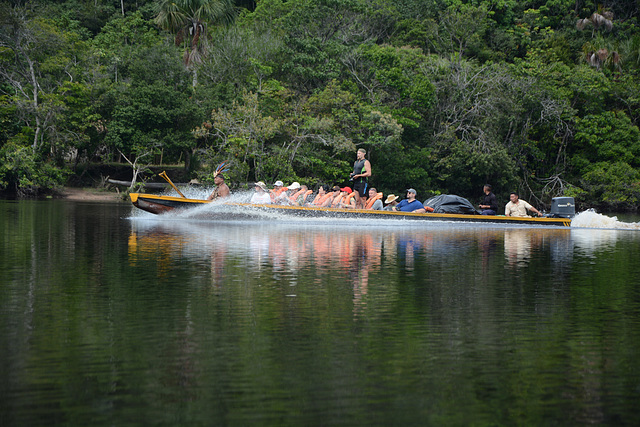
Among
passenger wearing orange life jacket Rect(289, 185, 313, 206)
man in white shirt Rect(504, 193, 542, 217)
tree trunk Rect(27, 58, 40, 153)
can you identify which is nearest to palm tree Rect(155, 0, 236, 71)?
tree trunk Rect(27, 58, 40, 153)

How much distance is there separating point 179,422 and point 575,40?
46.1 m

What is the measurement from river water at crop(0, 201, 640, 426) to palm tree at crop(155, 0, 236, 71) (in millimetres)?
30351

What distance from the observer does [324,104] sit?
34906mm

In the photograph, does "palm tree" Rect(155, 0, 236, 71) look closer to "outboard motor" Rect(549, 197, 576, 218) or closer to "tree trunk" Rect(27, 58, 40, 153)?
"tree trunk" Rect(27, 58, 40, 153)

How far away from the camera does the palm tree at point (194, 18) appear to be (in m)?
40.4

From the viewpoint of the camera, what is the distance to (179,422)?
162 inches

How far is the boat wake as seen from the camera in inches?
830

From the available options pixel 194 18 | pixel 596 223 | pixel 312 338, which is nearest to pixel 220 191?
pixel 596 223

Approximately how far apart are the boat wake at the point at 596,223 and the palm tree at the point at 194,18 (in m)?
25.8

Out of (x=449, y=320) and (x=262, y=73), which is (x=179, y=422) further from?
(x=262, y=73)

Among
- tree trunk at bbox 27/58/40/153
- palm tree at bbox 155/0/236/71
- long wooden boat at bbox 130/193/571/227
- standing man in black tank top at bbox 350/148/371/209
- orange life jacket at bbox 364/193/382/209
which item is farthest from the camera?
palm tree at bbox 155/0/236/71

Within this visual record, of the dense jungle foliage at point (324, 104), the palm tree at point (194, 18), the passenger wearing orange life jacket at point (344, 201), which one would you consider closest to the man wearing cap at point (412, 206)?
the passenger wearing orange life jacket at point (344, 201)

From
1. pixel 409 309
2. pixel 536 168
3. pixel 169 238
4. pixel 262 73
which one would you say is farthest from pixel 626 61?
pixel 409 309

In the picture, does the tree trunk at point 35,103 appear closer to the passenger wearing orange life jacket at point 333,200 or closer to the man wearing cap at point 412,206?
the passenger wearing orange life jacket at point 333,200
